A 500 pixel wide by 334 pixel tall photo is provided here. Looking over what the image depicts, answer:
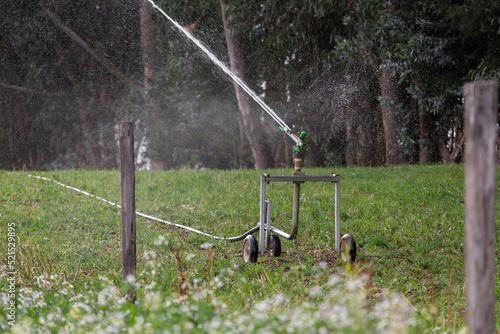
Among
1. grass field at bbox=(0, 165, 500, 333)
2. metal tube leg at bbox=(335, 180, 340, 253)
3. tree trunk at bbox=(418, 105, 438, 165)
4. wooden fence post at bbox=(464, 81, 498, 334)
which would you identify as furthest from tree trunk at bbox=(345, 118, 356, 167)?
wooden fence post at bbox=(464, 81, 498, 334)

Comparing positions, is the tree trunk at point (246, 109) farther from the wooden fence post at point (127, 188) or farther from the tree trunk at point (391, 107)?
the wooden fence post at point (127, 188)

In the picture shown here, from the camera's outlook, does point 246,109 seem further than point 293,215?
Yes

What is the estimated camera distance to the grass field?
2484 millimetres

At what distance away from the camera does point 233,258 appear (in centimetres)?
520

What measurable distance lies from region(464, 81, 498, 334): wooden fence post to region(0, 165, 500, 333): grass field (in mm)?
334

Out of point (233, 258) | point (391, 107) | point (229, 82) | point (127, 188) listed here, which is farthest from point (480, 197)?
point (229, 82)

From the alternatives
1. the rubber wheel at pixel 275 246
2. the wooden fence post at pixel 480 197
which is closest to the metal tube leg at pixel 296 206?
the rubber wheel at pixel 275 246

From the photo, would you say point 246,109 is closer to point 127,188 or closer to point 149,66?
point 149,66

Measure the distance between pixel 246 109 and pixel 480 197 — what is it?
12109 mm

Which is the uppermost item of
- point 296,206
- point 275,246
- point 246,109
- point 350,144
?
point 246,109

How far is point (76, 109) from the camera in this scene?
20656 millimetres

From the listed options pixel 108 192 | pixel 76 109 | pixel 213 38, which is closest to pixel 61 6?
pixel 76 109

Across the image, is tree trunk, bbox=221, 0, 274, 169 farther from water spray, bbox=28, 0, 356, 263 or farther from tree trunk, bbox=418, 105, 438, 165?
water spray, bbox=28, 0, 356, 263

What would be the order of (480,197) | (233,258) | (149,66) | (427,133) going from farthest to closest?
(149,66) < (427,133) < (233,258) < (480,197)
